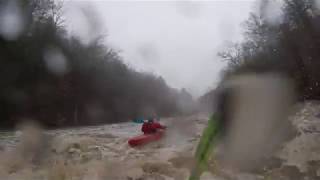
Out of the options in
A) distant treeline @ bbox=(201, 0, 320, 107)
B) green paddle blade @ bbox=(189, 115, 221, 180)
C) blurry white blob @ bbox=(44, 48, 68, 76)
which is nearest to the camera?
green paddle blade @ bbox=(189, 115, 221, 180)

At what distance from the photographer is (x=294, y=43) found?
6.28 m

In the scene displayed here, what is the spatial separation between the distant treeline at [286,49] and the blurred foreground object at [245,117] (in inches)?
19.7

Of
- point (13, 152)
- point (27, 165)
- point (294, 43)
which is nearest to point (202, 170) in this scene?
point (294, 43)

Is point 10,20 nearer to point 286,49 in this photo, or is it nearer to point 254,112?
point 286,49

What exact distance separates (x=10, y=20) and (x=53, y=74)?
2.57 metres

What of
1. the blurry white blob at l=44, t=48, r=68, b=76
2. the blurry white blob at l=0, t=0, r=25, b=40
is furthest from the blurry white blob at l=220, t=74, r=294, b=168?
the blurry white blob at l=0, t=0, r=25, b=40

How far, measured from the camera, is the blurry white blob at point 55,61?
15.8 meters

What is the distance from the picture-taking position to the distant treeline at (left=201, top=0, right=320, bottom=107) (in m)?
2.26

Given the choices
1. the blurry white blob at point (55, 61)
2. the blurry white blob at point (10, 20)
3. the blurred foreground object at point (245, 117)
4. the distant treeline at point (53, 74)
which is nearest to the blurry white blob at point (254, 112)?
the blurred foreground object at point (245, 117)

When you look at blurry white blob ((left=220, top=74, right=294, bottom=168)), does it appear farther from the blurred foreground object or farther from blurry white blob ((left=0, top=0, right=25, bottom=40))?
blurry white blob ((left=0, top=0, right=25, bottom=40))

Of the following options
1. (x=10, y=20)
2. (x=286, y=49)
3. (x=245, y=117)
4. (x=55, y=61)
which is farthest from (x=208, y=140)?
(x=55, y=61)

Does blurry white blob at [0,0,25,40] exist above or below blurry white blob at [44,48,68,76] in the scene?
above

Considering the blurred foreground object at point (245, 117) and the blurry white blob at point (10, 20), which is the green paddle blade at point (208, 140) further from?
the blurry white blob at point (10, 20)

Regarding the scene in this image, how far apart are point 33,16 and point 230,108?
16349 mm
